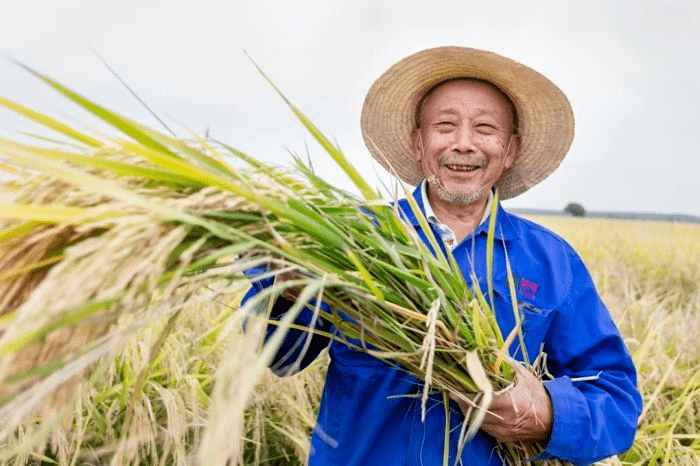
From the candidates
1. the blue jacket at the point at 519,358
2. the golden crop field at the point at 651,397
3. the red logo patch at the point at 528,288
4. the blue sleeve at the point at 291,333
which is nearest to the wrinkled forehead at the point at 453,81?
the blue jacket at the point at 519,358

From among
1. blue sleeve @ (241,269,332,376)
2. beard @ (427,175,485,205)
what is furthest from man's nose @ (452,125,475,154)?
blue sleeve @ (241,269,332,376)

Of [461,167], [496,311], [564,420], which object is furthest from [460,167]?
[564,420]

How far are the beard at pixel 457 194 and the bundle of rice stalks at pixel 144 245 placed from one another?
0.82 m

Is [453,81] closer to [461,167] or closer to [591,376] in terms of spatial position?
[461,167]

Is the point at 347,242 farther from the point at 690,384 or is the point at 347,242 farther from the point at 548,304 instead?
the point at 690,384

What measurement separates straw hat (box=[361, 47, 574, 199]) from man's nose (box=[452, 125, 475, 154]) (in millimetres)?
247

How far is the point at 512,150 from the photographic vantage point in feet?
7.95

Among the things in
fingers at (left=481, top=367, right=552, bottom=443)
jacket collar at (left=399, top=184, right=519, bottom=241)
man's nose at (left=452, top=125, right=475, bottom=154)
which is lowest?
fingers at (left=481, top=367, right=552, bottom=443)

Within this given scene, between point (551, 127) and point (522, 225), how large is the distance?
52cm

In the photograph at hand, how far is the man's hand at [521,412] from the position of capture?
1553mm

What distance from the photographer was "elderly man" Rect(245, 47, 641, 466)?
1.73 metres

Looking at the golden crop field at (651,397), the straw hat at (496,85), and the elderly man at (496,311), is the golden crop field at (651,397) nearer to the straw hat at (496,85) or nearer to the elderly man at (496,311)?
the elderly man at (496,311)

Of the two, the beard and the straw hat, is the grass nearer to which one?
the beard

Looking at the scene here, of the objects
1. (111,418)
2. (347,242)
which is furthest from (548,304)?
(111,418)
